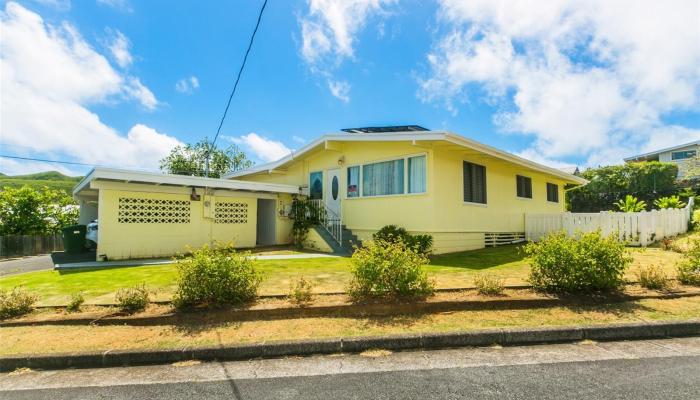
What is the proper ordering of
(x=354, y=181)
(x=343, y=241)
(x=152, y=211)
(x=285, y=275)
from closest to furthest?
(x=285, y=275), (x=152, y=211), (x=343, y=241), (x=354, y=181)

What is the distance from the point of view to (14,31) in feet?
26.2

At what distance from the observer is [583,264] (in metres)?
5.25

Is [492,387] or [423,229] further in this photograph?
[423,229]

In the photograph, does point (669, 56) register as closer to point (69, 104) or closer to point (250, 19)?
point (250, 19)

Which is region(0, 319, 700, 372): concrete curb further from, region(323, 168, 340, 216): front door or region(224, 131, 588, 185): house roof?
region(323, 168, 340, 216): front door

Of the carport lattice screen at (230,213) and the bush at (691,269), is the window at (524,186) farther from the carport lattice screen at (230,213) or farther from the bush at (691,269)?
the carport lattice screen at (230,213)

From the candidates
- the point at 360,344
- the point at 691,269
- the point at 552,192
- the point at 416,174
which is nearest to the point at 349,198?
the point at 416,174

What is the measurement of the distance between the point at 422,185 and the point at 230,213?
7.55 metres

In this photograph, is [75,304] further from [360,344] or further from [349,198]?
[349,198]

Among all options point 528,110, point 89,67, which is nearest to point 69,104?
point 89,67

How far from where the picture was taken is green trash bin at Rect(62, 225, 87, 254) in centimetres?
1145

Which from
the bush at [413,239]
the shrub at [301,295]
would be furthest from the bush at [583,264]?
the bush at [413,239]

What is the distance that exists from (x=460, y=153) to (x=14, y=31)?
12320 millimetres

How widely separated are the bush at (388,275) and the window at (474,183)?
7.22m
